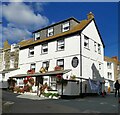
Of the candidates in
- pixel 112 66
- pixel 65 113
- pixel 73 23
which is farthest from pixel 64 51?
pixel 112 66

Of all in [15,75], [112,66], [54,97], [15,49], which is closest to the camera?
[54,97]

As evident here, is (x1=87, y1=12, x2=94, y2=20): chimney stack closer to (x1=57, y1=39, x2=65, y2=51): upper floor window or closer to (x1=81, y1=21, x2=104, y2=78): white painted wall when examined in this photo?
(x1=81, y1=21, x2=104, y2=78): white painted wall

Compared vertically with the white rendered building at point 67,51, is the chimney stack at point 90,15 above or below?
above

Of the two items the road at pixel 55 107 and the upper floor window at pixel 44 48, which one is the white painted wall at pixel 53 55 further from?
the road at pixel 55 107

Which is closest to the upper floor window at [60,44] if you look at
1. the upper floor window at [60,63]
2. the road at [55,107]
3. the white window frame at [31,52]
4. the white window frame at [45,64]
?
the upper floor window at [60,63]

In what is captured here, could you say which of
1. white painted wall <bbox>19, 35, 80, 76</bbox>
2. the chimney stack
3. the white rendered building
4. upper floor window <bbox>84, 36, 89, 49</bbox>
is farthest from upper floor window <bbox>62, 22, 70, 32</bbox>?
the chimney stack

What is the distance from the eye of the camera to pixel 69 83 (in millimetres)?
20141

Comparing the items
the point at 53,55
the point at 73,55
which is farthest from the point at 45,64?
the point at 73,55

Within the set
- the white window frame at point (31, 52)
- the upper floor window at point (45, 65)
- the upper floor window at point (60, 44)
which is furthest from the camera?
the white window frame at point (31, 52)

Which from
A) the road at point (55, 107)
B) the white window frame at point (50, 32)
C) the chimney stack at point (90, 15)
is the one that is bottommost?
the road at point (55, 107)

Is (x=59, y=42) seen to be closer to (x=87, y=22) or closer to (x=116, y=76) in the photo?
(x=87, y=22)

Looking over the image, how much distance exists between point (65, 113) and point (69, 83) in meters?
9.81

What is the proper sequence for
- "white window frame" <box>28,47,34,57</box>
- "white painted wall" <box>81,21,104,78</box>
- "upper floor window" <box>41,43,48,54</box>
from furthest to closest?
"white window frame" <box>28,47,34,57</box> → "upper floor window" <box>41,43,48,54</box> → "white painted wall" <box>81,21,104,78</box>

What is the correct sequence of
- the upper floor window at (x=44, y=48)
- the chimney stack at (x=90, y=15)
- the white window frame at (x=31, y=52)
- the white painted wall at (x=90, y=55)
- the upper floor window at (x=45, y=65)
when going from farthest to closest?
1. the white window frame at (x=31, y=52)
2. the chimney stack at (x=90, y=15)
3. the upper floor window at (x=44, y=48)
4. the upper floor window at (x=45, y=65)
5. the white painted wall at (x=90, y=55)
